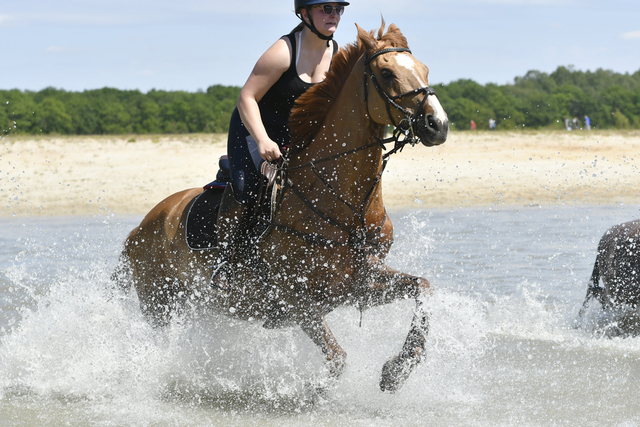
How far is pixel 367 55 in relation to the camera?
13.8ft

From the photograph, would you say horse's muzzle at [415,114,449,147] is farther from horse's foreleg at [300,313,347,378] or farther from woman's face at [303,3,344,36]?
horse's foreleg at [300,313,347,378]

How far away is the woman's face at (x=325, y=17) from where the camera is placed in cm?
450

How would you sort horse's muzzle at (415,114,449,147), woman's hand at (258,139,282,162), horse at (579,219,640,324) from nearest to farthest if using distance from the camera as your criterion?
horse's muzzle at (415,114,449,147) → woman's hand at (258,139,282,162) → horse at (579,219,640,324)

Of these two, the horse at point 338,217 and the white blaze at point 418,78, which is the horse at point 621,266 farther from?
the white blaze at point 418,78

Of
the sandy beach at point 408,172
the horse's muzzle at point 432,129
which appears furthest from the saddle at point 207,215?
the sandy beach at point 408,172

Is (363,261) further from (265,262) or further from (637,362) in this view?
(637,362)

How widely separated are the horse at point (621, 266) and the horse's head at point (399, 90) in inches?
142

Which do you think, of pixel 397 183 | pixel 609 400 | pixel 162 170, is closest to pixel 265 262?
pixel 609 400

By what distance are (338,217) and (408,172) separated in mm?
13167

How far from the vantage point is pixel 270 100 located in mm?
4785

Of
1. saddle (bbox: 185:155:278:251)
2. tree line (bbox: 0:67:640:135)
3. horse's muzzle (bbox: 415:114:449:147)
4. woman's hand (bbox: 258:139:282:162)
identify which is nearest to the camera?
horse's muzzle (bbox: 415:114:449:147)

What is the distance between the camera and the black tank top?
4.64 m

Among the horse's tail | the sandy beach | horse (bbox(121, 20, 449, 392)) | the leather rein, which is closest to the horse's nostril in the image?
the leather rein

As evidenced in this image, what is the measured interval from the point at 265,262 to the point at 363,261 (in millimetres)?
676
